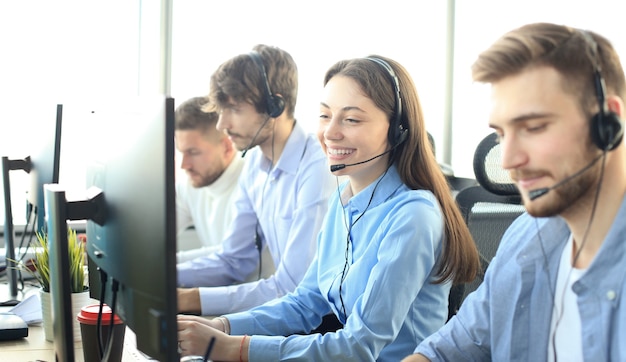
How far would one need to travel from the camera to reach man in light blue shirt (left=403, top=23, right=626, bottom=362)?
1.12 m

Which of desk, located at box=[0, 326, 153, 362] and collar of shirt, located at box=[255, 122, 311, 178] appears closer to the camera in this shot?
desk, located at box=[0, 326, 153, 362]

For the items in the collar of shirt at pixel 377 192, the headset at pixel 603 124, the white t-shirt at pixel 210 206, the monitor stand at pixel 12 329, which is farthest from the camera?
the white t-shirt at pixel 210 206

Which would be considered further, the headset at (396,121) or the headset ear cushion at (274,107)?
the headset ear cushion at (274,107)

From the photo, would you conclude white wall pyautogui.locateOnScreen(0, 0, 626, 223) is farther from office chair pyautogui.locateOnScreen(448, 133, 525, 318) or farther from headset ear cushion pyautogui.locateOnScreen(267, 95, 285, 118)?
office chair pyautogui.locateOnScreen(448, 133, 525, 318)

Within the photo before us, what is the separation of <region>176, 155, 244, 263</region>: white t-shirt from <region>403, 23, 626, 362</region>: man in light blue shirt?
5.56ft

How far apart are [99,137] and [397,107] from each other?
0.71m

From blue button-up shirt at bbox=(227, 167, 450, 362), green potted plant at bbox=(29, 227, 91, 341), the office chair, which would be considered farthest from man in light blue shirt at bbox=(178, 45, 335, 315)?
green potted plant at bbox=(29, 227, 91, 341)

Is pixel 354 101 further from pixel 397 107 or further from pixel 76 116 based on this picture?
pixel 76 116

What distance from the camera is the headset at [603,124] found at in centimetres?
110

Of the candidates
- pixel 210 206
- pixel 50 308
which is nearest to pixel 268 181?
pixel 210 206

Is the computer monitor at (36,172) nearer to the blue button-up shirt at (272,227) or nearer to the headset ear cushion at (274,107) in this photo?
the blue button-up shirt at (272,227)

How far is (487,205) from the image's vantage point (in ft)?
6.38

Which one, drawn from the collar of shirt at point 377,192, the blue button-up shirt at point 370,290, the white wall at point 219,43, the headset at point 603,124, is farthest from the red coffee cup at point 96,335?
the white wall at point 219,43

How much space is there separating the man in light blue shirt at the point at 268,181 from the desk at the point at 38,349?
0.68 meters
